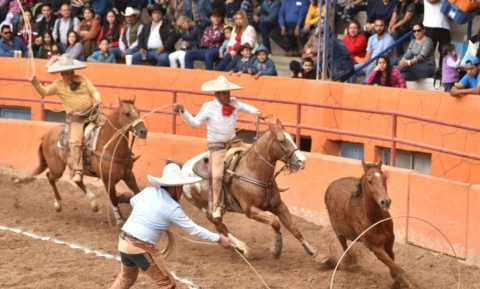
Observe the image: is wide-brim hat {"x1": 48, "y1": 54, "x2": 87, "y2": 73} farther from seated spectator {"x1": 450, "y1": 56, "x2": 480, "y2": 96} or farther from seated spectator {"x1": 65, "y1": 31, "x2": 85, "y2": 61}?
seated spectator {"x1": 65, "y1": 31, "x2": 85, "y2": 61}

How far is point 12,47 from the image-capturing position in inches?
865

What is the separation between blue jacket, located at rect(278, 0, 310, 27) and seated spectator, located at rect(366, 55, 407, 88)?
3.08 m

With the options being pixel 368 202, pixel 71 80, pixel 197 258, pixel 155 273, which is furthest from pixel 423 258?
pixel 71 80

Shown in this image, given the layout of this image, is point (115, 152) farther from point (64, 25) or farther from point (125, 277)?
point (64, 25)

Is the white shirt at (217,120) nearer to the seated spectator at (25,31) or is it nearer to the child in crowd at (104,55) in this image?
the child in crowd at (104,55)

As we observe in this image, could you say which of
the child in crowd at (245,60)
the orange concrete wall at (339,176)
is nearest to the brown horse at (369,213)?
the orange concrete wall at (339,176)

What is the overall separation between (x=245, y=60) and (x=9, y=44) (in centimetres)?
605

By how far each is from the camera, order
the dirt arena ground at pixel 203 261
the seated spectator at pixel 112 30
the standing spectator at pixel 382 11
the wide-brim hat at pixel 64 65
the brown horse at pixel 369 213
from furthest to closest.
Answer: the seated spectator at pixel 112 30
the standing spectator at pixel 382 11
the wide-brim hat at pixel 64 65
the dirt arena ground at pixel 203 261
the brown horse at pixel 369 213

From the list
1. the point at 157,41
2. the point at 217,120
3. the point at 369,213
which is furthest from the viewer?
the point at 157,41

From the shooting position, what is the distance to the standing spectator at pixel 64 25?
21969mm

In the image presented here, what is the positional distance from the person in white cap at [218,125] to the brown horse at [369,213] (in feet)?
5.41

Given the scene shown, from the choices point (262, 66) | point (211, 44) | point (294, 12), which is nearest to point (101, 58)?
point (211, 44)

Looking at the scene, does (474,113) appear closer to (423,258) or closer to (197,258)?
(423,258)

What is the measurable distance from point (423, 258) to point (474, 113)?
221 centimetres
